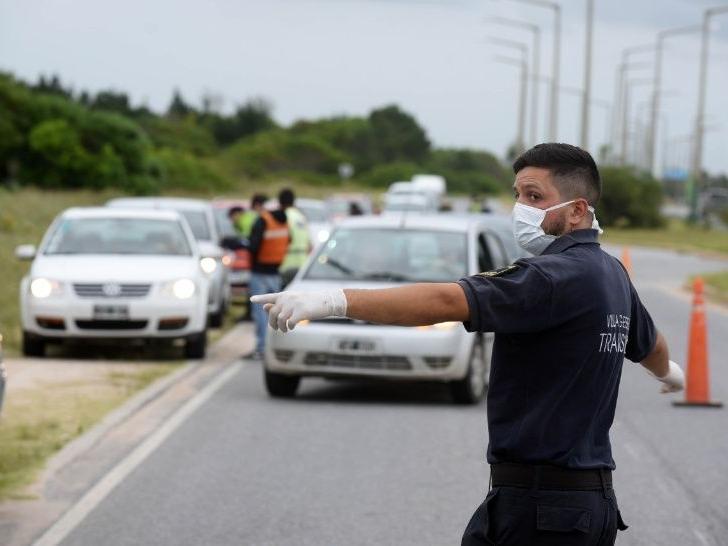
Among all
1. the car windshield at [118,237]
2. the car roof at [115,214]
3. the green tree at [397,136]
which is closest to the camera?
the car windshield at [118,237]

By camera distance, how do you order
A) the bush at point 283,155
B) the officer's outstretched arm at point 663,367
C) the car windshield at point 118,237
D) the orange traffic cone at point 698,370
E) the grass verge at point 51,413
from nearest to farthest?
1. the officer's outstretched arm at point 663,367
2. the grass verge at point 51,413
3. the orange traffic cone at point 698,370
4. the car windshield at point 118,237
5. the bush at point 283,155

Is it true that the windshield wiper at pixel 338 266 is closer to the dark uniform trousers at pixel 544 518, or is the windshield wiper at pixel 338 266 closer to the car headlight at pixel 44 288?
the car headlight at pixel 44 288

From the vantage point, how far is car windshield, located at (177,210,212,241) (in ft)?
74.6

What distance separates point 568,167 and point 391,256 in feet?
32.4

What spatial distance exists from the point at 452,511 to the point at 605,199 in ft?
233

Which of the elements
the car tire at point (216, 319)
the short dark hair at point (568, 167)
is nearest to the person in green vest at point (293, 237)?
the car tire at point (216, 319)

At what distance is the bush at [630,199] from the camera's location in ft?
253

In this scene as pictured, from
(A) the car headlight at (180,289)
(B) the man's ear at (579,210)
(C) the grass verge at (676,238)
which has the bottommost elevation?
(C) the grass verge at (676,238)

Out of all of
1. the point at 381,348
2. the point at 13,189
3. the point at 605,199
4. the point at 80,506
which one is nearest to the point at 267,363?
the point at 381,348

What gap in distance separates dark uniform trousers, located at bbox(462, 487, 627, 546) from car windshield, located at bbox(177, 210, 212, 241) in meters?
A: 18.4

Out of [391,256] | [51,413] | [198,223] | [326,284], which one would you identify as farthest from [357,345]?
[198,223]

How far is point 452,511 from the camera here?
882 cm

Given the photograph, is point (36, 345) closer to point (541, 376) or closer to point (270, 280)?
point (270, 280)

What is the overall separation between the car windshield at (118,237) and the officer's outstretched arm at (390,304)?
13.4 metres
